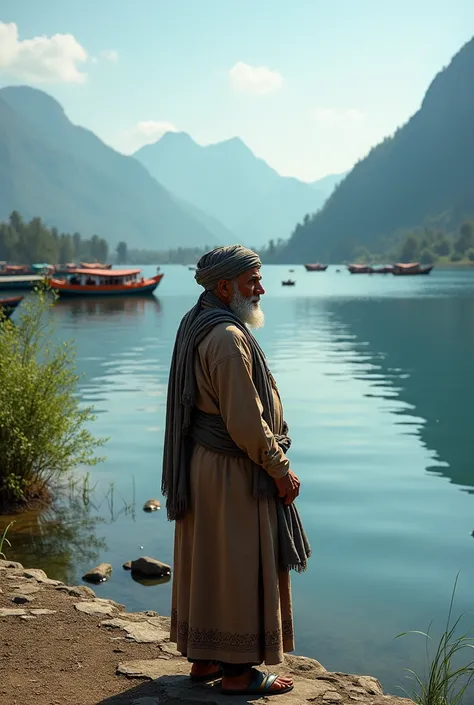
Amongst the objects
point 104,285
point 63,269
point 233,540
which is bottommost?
point 233,540

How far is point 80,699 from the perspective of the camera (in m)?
4.03

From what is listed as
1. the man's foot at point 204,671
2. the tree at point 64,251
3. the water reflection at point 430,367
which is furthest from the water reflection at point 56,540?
the tree at point 64,251

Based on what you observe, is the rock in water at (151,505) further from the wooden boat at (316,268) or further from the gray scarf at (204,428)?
the wooden boat at (316,268)

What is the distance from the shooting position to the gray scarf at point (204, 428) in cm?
400

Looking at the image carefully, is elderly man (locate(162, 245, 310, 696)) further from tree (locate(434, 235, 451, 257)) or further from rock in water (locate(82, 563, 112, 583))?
tree (locate(434, 235, 451, 257))

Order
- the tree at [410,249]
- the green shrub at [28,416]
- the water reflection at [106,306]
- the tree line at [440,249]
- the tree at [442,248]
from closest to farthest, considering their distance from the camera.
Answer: the green shrub at [28,416], the water reflection at [106,306], the tree line at [440,249], the tree at [442,248], the tree at [410,249]

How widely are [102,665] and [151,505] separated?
18.7 feet

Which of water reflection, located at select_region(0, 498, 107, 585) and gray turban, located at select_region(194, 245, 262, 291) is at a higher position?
gray turban, located at select_region(194, 245, 262, 291)

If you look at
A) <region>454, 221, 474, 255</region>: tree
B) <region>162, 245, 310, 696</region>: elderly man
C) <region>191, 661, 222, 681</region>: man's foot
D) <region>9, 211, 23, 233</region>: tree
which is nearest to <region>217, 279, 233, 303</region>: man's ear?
<region>162, 245, 310, 696</region>: elderly man

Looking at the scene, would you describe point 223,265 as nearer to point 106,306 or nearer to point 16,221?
point 106,306

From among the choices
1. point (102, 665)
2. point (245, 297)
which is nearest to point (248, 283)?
point (245, 297)

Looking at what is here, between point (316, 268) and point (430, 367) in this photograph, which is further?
point (316, 268)

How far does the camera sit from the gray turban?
161 inches

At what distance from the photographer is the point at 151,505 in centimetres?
1019
